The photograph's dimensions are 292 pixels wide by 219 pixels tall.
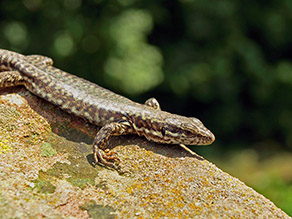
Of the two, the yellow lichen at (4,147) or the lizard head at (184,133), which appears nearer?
the yellow lichen at (4,147)

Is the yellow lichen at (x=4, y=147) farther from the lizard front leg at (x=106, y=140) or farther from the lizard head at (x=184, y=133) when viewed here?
the lizard head at (x=184, y=133)

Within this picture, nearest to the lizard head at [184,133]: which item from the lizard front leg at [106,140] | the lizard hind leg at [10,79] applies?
the lizard front leg at [106,140]

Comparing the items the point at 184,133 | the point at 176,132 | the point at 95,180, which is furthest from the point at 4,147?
the point at 184,133

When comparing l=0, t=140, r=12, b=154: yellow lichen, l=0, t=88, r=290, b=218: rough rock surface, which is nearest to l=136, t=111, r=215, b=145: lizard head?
l=0, t=88, r=290, b=218: rough rock surface

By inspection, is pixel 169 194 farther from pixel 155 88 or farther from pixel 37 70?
pixel 155 88

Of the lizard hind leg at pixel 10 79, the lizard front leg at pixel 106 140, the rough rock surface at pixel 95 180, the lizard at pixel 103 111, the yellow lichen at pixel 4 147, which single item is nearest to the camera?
the rough rock surface at pixel 95 180

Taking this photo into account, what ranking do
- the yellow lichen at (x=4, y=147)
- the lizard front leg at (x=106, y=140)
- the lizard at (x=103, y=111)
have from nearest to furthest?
the yellow lichen at (x=4, y=147) < the lizard front leg at (x=106, y=140) < the lizard at (x=103, y=111)

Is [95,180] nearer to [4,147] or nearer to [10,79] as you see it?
[4,147]

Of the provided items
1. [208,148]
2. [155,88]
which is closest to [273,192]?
[208,148]

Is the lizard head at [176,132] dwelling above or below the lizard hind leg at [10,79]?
above
